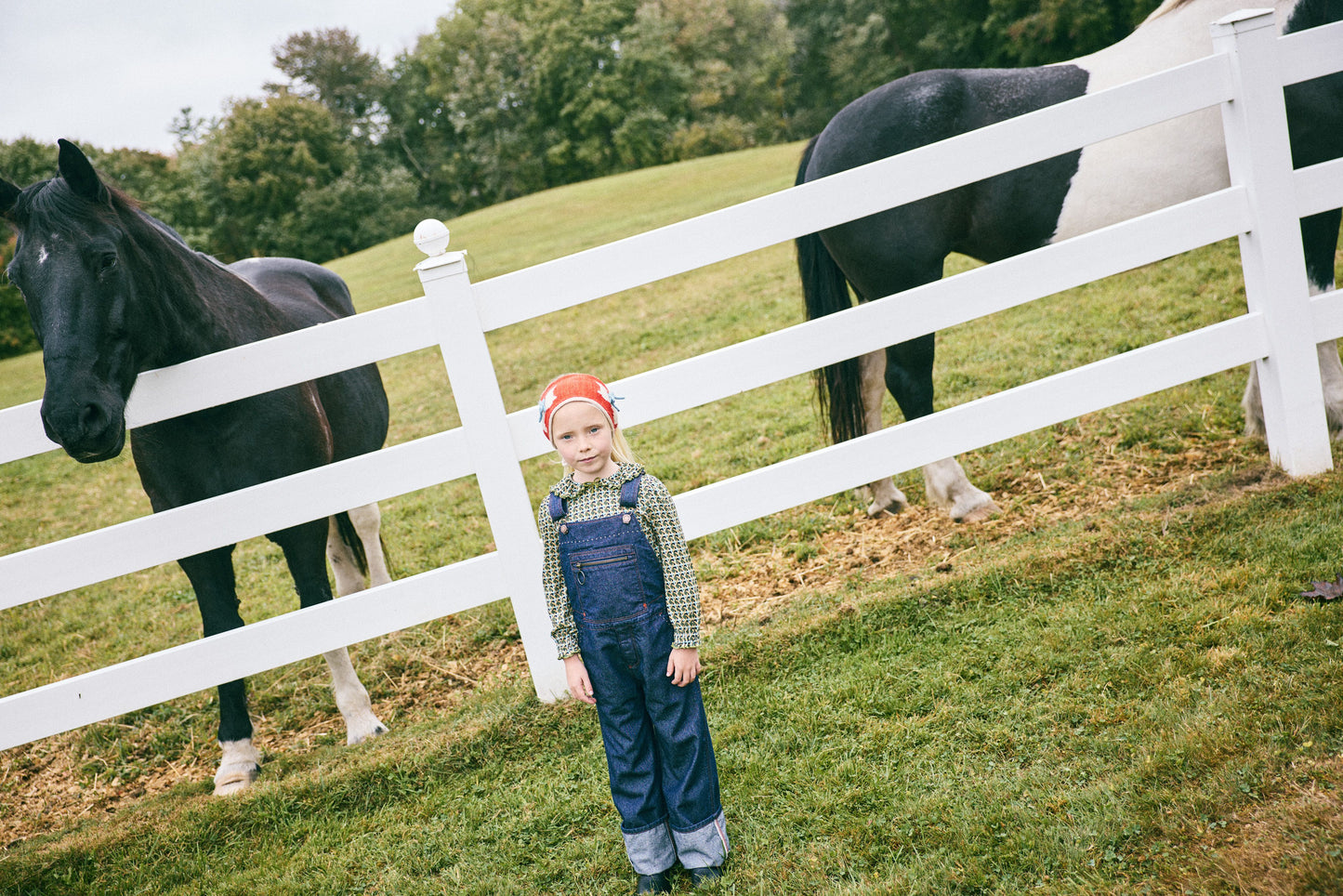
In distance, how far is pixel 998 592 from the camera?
3621 millimetres

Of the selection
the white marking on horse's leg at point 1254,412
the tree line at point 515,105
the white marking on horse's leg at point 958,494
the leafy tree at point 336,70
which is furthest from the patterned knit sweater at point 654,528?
the leafy tree at point 336,70

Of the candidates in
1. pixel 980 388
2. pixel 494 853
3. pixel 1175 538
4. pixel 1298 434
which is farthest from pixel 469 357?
pixel 980 388

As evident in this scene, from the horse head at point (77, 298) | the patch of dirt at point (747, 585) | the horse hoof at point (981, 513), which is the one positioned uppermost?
the horse head at point (77, 298)

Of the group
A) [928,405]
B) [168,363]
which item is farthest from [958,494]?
[168,363]

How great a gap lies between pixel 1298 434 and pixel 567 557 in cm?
347

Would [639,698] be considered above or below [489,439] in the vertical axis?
below

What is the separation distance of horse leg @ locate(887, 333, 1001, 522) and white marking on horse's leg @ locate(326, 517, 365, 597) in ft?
10.3

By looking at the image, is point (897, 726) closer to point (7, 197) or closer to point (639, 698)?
point (639, 698)

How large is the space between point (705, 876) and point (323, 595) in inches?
86.1

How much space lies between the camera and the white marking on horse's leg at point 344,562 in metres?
4.95

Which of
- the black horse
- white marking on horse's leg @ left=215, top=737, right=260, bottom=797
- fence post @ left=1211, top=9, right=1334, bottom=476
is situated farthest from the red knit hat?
fence post @ left=1211, top=9, right=1334, bottom=476

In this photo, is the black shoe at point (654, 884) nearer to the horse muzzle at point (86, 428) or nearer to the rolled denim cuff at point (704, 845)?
the rolled denim cuff at point (704, 845)

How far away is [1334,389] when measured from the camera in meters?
4.42

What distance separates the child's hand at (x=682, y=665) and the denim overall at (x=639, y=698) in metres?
0.04
